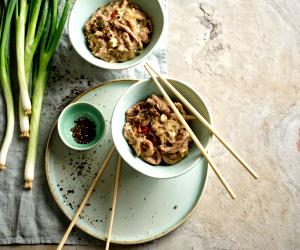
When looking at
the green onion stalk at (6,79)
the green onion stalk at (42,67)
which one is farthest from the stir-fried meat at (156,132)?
the green onion stalk at (6,79)

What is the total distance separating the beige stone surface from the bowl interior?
54 cm

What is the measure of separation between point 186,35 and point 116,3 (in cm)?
48

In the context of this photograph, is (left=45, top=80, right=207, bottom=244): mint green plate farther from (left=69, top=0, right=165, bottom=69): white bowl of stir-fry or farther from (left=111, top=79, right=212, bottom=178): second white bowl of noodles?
(left=69, top=0, right=165, bottom=69): white bowl of stir-fry

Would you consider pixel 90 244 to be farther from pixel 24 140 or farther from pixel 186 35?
pixel 186 35

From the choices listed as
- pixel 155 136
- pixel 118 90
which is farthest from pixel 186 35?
pixel 155 136

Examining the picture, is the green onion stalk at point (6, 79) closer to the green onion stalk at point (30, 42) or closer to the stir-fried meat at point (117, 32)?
the green onion stalk at point (30, 42)

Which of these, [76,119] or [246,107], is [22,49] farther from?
[246,107]

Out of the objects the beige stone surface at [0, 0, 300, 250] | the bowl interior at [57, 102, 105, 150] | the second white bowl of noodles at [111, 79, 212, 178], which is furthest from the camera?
the beige stone surface at [0, 0, 300, 250]

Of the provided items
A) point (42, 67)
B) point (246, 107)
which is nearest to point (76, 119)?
point (42, 67)

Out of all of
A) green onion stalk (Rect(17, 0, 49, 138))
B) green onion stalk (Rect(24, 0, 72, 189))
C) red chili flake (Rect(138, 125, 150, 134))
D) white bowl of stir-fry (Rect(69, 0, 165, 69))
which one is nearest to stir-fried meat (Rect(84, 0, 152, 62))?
white bowl of stir-fry (Rect(69, 0, 165, 69))

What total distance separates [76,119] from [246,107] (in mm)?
989

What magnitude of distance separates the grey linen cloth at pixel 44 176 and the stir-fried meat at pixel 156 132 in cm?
38

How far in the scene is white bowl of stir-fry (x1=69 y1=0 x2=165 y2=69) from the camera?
210 cm

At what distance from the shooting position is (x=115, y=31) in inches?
83.7
